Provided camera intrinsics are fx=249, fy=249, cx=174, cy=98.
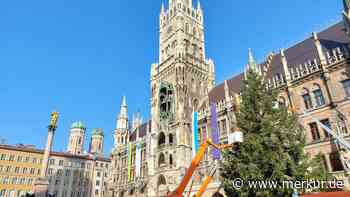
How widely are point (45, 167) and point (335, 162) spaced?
4082cm

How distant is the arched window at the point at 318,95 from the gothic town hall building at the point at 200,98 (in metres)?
0.11

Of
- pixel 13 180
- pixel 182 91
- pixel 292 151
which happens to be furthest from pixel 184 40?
pixel 13 180

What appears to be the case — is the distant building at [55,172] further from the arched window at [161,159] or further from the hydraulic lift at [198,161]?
the hydraulic lift at [198,161]

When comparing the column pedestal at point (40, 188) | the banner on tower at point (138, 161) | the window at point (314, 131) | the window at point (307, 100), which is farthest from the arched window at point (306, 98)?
the column pedestal at point (40, 188)

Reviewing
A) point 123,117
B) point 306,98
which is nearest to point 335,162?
point 306,98

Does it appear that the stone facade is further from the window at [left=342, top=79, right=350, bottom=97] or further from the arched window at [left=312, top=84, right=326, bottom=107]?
the window at [left=342, top=79, right=350, bottom=97]

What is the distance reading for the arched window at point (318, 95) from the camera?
87.0ft

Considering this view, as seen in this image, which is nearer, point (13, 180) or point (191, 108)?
point (191, 108)

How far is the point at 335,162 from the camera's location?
77.0 feet

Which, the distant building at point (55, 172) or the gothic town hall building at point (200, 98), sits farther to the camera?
the distant building at point (55, 172)

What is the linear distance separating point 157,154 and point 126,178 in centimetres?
1412

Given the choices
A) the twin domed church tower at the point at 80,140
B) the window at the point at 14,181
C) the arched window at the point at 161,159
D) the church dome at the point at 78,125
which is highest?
the church dome at the point at 78,125

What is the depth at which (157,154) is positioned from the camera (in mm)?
41000

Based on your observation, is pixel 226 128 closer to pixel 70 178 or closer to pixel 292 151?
pixel 292 151
